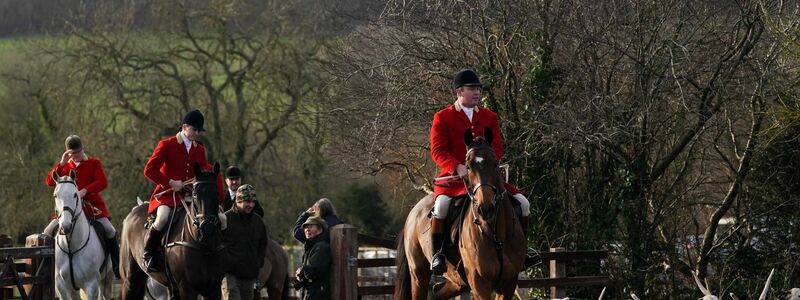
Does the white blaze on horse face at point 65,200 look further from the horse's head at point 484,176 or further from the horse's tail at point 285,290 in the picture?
the horse's head at point 484,176

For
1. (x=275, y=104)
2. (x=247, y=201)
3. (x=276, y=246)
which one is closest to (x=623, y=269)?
(x=276, y=246)

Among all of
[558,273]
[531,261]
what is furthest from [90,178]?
[531,261]

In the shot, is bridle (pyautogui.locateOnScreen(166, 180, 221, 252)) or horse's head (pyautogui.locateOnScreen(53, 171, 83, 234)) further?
horse's head (pyautogui.locateOnScreen(53, 171, 83, 234))

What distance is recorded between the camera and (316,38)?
103 ft

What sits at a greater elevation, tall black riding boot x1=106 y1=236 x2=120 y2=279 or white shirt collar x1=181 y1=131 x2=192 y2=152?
white shirt collar x1=181 y1=131 x2=192 y2=152

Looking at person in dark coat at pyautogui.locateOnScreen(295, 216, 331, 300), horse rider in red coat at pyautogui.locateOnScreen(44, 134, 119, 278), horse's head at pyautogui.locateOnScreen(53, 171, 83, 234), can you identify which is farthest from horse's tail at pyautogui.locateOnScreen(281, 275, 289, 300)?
horse's head at pyautogui.locateOnScreen(53, 171, 83, 234)

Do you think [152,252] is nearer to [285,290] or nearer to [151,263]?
[151,263]

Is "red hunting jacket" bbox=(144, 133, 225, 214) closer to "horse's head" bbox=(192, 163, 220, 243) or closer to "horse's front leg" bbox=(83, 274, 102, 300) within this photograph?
"horse's head" bbox=(192, 163, 220, 243)

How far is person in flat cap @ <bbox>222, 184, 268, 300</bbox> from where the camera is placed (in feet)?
38.1

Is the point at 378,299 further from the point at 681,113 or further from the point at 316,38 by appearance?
the point at 316,38

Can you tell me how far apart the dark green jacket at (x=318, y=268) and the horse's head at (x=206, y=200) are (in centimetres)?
82

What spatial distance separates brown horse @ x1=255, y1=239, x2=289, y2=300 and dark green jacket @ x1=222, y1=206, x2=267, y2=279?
1.03 m

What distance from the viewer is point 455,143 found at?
1073cm

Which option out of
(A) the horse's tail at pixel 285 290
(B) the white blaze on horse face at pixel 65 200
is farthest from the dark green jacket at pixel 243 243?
(B) the white blaze on horse face at pixel 65 200
